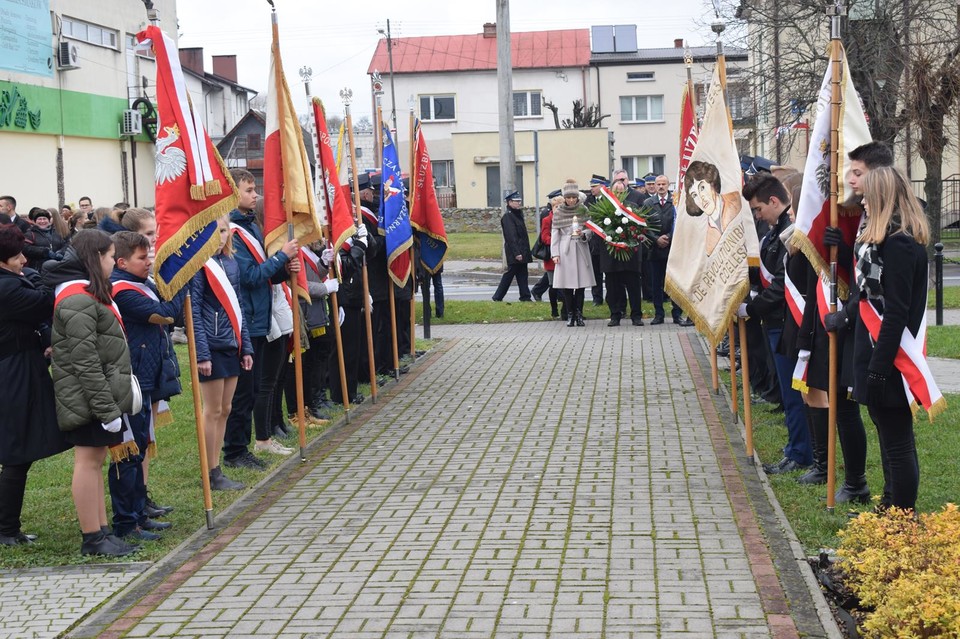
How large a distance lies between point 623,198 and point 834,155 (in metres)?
11.1

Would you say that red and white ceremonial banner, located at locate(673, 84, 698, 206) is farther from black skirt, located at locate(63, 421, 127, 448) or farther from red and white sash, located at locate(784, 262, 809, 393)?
black skirt, located at locate(63, 421, 127, 448)

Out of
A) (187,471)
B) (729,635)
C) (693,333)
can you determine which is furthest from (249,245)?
(693,333)

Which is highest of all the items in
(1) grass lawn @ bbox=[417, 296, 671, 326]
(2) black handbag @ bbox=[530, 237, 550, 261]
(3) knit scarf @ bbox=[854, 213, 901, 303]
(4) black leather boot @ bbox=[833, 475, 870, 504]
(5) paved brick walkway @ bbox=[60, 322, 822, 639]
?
(3) knit scarf @ bbox=[854, 213, 901, 303]

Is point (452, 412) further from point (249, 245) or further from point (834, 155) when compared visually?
point (834, 155)

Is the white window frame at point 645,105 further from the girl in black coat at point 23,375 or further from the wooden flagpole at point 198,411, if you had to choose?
the girl in black coat at point 23,375

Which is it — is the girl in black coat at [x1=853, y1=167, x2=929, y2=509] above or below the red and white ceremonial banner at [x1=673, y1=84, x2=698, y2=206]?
below

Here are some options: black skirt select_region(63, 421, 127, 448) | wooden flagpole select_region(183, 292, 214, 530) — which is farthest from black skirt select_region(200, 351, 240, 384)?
black skirt select_region(63, 421, 127, 448)

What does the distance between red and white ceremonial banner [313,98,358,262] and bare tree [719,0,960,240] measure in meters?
17.8

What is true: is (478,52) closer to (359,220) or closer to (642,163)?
(642,163)

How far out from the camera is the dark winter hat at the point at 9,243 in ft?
22.8

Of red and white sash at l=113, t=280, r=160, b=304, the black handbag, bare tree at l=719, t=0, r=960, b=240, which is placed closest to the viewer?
red and white sash at l=113, t=280, r=160, b=304

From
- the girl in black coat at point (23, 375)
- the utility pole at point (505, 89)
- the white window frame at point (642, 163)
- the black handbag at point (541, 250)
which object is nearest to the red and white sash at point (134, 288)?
the girl in black coat at point (23, 375)

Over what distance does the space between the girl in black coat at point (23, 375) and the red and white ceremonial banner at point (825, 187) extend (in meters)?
4.63

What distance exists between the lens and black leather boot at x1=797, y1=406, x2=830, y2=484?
8.09 m
